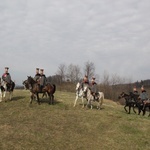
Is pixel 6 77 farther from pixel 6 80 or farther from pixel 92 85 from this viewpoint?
pixel 92 85

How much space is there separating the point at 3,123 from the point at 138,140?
33.6 feet

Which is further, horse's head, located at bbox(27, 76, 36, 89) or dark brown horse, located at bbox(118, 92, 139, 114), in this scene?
dark brown horse, located at bbox(118, 92, 139, 114)

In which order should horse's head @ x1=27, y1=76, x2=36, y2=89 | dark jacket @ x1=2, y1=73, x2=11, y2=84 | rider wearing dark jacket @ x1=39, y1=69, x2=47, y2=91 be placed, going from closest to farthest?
horse's head @ x1=27, y1=76, x2=36, y2=89
rider wearing dark jacket @ x1=39, y1=69, x2=47, y2=91
dark jacket @ x1=2, y1=73, x2=11, y2=84

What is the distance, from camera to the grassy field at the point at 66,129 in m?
16.7

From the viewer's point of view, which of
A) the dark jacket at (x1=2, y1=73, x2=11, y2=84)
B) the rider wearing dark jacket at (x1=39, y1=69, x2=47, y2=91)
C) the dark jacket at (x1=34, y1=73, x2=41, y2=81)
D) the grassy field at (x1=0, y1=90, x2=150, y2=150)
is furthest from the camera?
the dark jacket at (x1=34, y1=73, x2=41, y2=81)

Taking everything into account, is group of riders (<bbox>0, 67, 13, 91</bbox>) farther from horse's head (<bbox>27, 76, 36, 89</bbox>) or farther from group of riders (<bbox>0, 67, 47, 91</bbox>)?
horse's head (<bbox>27, 76, 36, 89</bbox>)

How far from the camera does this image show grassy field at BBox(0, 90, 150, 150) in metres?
16.7

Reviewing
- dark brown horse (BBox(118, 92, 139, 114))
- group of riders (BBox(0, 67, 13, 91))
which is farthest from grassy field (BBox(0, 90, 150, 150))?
dark brown horse (BBox(118, 92, 139, 114))

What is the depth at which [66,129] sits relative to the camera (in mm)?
19484

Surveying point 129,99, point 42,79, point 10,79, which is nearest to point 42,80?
point 42,79

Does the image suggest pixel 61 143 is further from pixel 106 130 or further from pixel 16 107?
pixel 16 107

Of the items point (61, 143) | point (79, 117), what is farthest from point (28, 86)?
point (61, 143)

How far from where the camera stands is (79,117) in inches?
880

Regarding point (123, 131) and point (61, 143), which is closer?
point (61, 143)
